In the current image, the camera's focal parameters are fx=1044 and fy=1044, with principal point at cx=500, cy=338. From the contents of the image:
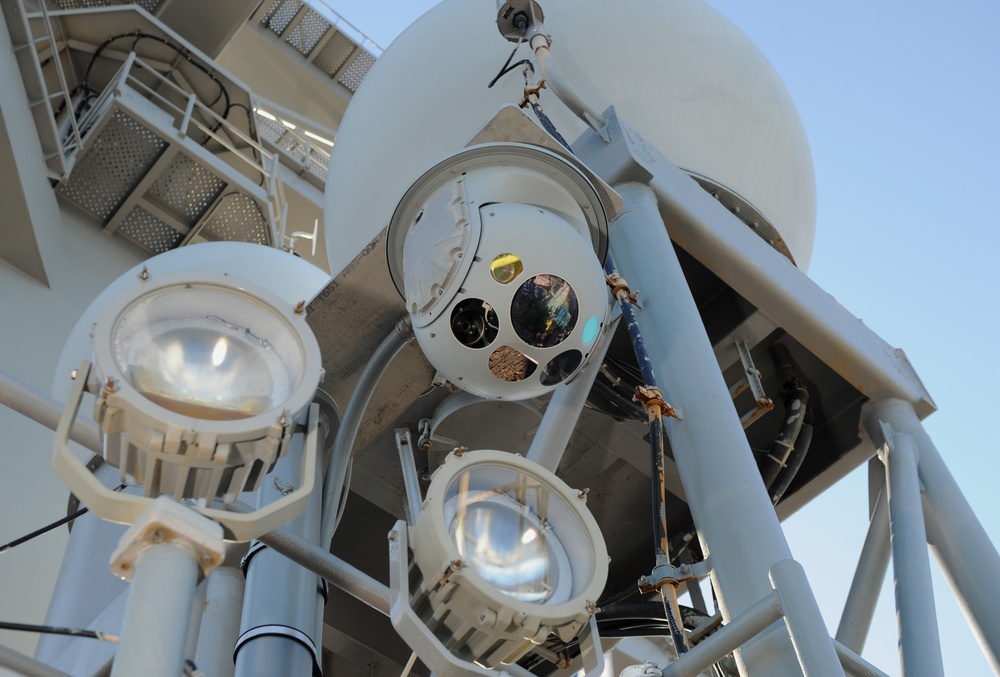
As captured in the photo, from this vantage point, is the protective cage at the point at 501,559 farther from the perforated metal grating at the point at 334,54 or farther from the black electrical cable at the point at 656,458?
the perforated metal grating at the point at 334,54

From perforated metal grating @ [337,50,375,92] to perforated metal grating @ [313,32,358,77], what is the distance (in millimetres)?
122

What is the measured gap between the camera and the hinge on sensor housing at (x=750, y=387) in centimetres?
442

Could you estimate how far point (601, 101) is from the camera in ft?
14.6

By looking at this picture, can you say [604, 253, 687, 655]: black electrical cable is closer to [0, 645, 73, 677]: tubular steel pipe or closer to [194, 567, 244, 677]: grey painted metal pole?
[194, 567, 244, 677]: grey painted metal pole

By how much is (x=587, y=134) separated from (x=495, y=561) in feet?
8.32

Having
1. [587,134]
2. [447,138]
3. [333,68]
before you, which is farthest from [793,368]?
[333,68]

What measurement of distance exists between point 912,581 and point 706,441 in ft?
3.42

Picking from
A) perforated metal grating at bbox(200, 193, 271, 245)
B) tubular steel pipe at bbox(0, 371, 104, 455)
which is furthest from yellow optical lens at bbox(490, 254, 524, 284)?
perforated metal grating at bbox(200, 193, 271, 245)

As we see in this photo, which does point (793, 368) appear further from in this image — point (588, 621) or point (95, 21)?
point (95, 21)

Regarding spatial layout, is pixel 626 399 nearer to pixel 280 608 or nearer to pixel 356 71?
pixel 280 608

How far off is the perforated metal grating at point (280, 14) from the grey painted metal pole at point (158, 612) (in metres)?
13.3

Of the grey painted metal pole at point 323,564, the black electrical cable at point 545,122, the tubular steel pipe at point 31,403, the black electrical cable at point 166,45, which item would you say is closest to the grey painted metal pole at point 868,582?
the black electrical cable at point 545,122

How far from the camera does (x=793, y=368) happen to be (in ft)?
15.9

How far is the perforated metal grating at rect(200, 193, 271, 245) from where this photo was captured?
10.9 metres
